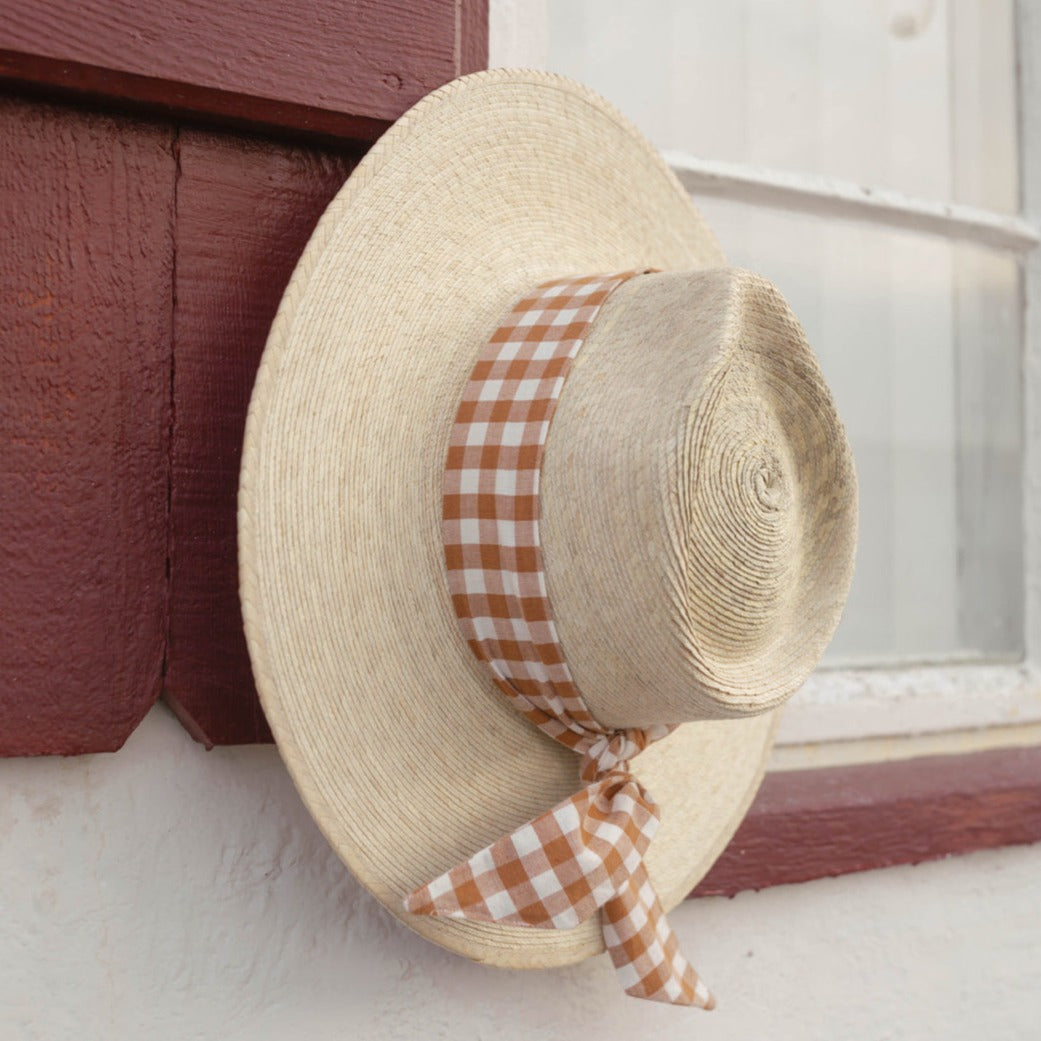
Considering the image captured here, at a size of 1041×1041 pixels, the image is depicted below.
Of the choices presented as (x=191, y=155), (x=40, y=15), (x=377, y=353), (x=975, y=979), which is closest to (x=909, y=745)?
(x=975, y=979)

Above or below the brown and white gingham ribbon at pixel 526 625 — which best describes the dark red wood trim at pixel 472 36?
above

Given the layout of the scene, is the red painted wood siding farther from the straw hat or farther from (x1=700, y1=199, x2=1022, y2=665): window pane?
(x1=700, y1=199, x2=1022, y2=665): window pane

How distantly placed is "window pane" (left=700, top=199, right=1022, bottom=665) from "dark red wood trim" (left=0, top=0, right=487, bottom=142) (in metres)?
0.52

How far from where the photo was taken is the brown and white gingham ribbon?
0.82 meters

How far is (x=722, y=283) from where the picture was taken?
0.83 metres

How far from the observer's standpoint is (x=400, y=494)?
2.81ft

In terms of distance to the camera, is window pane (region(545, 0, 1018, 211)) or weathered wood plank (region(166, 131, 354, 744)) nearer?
weathered wood plank (region(166, 131, 354, 744))

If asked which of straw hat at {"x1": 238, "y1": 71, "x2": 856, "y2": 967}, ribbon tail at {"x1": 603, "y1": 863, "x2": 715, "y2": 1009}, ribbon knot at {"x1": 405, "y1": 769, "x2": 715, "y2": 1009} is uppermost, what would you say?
straw hat at {"x1": 238, "y1": 71, "x2": 856, "y2": 967}

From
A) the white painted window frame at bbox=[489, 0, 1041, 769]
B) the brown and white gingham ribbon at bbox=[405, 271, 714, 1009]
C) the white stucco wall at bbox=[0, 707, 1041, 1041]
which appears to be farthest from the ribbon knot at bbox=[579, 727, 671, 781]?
the white painted window frame at bbox=[489, 0, 1041, 769]

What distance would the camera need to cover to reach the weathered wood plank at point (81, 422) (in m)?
0.83

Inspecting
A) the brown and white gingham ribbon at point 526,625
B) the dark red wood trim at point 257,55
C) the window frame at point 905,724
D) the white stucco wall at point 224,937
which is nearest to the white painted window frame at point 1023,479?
the window frame at point 905,724

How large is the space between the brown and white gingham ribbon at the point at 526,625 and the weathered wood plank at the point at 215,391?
0.58 feet

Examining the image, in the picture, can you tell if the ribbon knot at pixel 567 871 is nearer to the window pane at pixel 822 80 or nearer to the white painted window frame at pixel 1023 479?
the white painted window frame at pixel 1023 479

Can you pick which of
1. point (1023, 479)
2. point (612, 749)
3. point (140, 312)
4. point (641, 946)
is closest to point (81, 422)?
point (140, 312)
